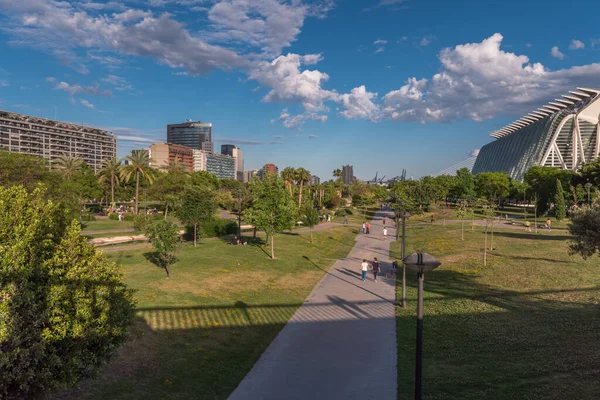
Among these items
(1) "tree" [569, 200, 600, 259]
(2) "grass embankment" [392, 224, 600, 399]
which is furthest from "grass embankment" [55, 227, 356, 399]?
(1) "tree" [569, 200, 600, 259]

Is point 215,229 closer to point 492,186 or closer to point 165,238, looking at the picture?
point 165,238

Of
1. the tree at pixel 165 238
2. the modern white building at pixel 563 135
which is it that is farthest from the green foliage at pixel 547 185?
the tree at pixel 165 238

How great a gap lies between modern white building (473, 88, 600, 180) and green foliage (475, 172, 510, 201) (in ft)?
117

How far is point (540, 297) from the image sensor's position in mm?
18672

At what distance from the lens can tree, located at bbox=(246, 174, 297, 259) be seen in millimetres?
30375

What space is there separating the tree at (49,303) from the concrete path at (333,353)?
404 centimetres

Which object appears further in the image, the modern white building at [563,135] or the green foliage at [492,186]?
the modern white building at [563,135]

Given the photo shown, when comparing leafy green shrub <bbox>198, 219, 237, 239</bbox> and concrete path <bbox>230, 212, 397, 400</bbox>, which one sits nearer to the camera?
concrete path <bbox>230, 212, 397, 400</bbox>

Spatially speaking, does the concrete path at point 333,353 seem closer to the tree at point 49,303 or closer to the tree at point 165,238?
the tree at point 49,303

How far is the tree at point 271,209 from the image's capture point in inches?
1196

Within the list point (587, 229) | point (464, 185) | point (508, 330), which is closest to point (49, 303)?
point (508, 330)

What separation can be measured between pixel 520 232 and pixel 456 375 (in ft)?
122

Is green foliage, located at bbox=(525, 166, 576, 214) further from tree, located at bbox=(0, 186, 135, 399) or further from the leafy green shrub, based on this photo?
tree, located at bbox=(0, 186, 135, 399)

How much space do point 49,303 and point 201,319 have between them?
882 cm
